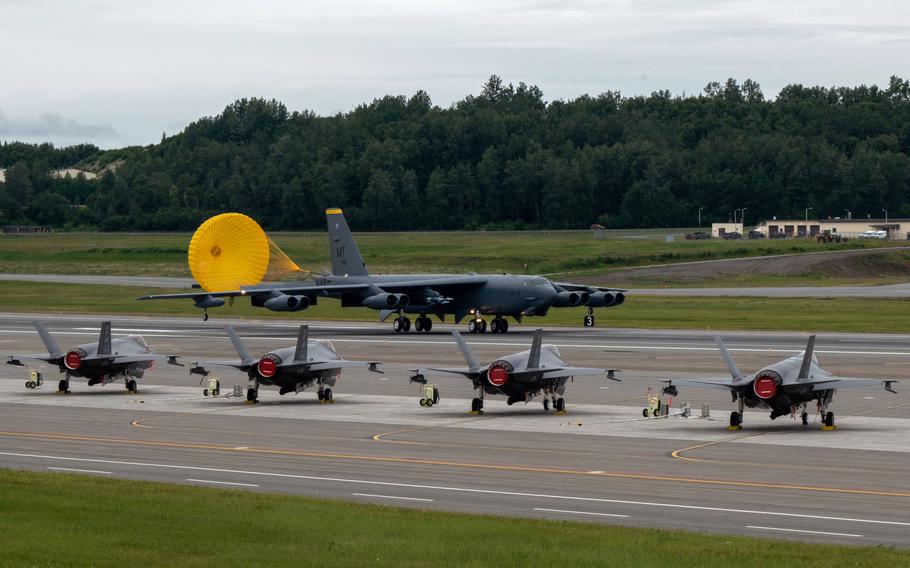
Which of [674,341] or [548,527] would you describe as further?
[674,341]

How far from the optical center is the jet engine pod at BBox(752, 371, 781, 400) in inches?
1189

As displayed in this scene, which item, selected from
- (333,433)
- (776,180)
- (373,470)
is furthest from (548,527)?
(776,180)

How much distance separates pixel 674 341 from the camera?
190ft

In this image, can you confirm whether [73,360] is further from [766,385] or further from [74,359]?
[766,385]

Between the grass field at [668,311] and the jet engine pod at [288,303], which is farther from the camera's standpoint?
the grass field at [668,311]

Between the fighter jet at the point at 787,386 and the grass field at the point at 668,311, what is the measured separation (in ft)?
110

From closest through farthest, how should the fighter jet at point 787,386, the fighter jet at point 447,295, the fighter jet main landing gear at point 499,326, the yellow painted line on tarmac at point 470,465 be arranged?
the yellow painted line on tarmac at point 470,465 < the fighter jet at point 787,386 < the fighter jet at point 447,295 < the fighter jet main landing gear at point 499,326

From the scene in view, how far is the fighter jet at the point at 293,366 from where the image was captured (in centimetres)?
3659

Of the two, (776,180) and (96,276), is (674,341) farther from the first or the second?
(776,180)

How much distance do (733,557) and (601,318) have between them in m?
57.4

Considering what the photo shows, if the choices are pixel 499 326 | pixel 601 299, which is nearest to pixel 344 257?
pixel 499 326

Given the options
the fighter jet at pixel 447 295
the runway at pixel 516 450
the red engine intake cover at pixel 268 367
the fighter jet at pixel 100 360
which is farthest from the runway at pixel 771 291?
the red engine intake cover at pixel 268 367

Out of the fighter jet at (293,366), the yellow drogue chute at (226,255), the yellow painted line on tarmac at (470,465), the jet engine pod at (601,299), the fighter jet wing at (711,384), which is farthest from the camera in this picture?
the yellow drogue chute at (226,255)

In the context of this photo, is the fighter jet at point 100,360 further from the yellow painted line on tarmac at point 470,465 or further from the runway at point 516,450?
the yellow painted line on tarmac at point 470,465
